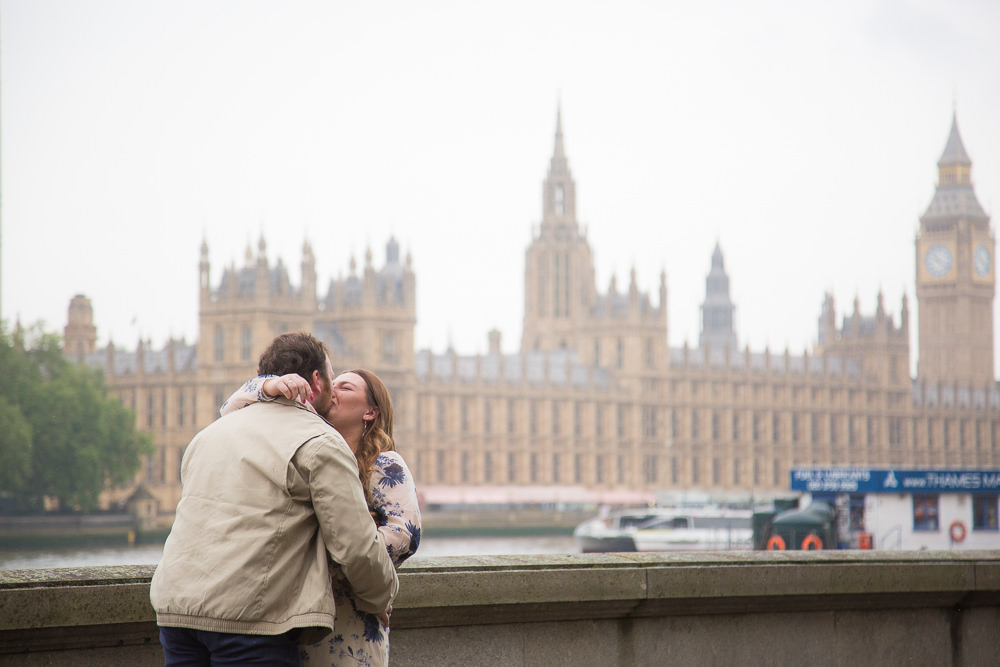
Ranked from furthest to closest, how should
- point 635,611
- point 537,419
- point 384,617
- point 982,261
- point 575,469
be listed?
point 982,261 < point 575,469 < point 537,419 < point 635,611 < point 384,617

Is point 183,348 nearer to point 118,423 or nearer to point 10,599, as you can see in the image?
point 118,423

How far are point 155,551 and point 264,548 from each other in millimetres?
48323

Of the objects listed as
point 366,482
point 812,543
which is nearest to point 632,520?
point 812,543

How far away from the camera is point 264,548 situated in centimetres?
340

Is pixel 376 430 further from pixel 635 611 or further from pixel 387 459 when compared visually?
pixel 635 611

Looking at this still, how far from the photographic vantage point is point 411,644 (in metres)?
4.67

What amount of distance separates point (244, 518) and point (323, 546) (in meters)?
0.21

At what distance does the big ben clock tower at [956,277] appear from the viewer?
117250mm

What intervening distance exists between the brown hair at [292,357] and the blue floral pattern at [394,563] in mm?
326

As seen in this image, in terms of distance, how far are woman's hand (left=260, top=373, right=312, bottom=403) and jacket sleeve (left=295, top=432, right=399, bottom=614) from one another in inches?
7.0

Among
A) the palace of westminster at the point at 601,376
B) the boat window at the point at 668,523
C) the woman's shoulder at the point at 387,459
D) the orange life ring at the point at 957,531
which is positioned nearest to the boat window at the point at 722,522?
the boat window at the point at 668,523

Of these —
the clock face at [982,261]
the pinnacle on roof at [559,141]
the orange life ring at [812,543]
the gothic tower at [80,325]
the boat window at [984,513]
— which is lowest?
the orange life ring at [812,543]

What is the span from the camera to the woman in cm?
362

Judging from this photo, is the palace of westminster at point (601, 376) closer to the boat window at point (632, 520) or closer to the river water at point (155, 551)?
the river water at point (155, 551)
